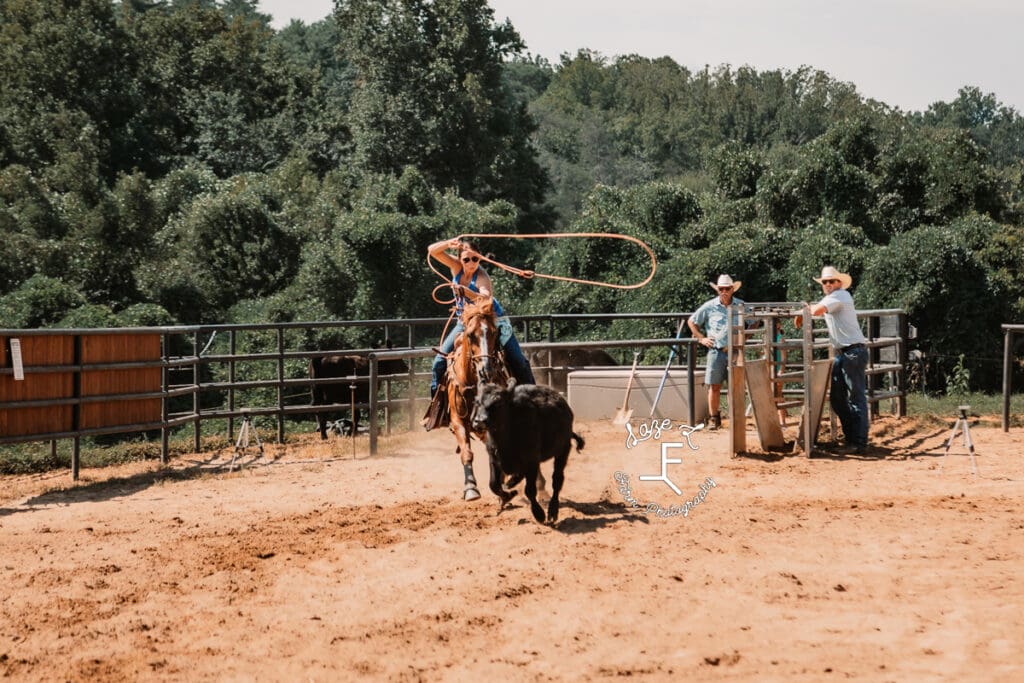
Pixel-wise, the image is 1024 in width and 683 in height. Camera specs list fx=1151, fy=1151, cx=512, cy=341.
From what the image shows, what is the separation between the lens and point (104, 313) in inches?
918

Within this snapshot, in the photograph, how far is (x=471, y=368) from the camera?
32.9 ft

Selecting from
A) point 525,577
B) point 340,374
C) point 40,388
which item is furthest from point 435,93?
point 525,577

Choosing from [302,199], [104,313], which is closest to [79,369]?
[104,313]

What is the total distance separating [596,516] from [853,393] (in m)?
4.85

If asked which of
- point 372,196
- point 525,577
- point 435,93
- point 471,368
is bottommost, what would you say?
point 525,577

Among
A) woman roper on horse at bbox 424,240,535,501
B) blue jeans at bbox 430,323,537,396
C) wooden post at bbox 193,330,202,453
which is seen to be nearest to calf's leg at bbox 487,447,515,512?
woman roper on horse at bbox 424,240,535,501

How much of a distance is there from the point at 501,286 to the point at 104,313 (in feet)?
34.5

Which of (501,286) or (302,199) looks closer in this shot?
(501,286)

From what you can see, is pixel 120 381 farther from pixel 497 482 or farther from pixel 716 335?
pixel 716 335

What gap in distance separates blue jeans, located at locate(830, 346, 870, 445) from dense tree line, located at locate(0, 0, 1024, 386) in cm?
1030

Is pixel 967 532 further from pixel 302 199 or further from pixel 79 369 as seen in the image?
pixel 302 199

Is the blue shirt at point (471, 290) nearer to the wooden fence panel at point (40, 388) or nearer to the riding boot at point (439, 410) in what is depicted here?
the riding boot at point (439, 410)

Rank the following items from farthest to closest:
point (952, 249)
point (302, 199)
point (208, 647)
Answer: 1. point (302, 199)
2. point (952, 249)
3. point (208, 647)

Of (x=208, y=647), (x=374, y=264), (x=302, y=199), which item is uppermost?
(x=302, y=199)
